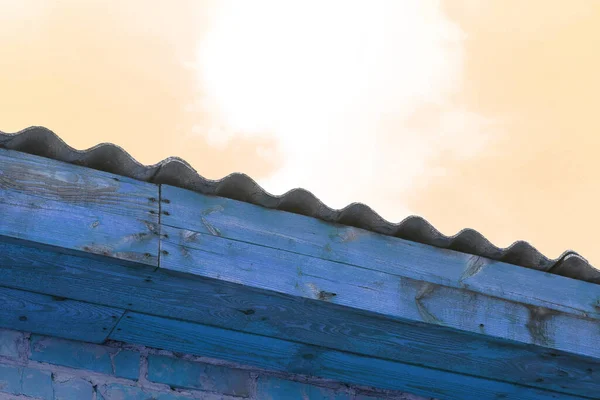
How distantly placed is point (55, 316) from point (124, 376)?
1.31 feet

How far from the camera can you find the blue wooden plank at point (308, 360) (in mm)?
3158

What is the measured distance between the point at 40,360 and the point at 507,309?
6.25ft

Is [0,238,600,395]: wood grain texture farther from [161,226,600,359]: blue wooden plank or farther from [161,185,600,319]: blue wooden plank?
[161,185,600,319]: blue wooden plank

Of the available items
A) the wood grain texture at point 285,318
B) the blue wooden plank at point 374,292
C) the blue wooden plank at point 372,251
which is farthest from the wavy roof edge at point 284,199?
the wood grain texture at point 285,318

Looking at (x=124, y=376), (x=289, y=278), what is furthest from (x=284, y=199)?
(x=124, y=376)

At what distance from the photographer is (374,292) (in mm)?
3025

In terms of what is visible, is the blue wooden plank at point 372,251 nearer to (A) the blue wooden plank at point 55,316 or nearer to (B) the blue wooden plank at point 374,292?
(B) the blue wooden plank at point 374,292

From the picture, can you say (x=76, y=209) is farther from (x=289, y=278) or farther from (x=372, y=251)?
(x=372, y=251)

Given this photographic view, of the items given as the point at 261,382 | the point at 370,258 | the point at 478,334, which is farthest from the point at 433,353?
the point at 261,382

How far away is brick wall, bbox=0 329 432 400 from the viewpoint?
3.08 meters

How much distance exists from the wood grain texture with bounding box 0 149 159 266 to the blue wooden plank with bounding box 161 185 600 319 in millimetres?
113

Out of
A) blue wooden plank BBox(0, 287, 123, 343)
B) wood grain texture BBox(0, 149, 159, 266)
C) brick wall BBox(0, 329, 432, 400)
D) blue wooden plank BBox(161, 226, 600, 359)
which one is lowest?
brick wall BBox(0, 329, 432, 400)

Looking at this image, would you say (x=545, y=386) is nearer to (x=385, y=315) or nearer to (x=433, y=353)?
(x=433, y=353)

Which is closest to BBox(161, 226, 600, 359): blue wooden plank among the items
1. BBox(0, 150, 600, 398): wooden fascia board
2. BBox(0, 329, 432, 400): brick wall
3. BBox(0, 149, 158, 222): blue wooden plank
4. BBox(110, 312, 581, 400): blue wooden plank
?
BBox(0, 150, 600, 398): wooden fascia board
